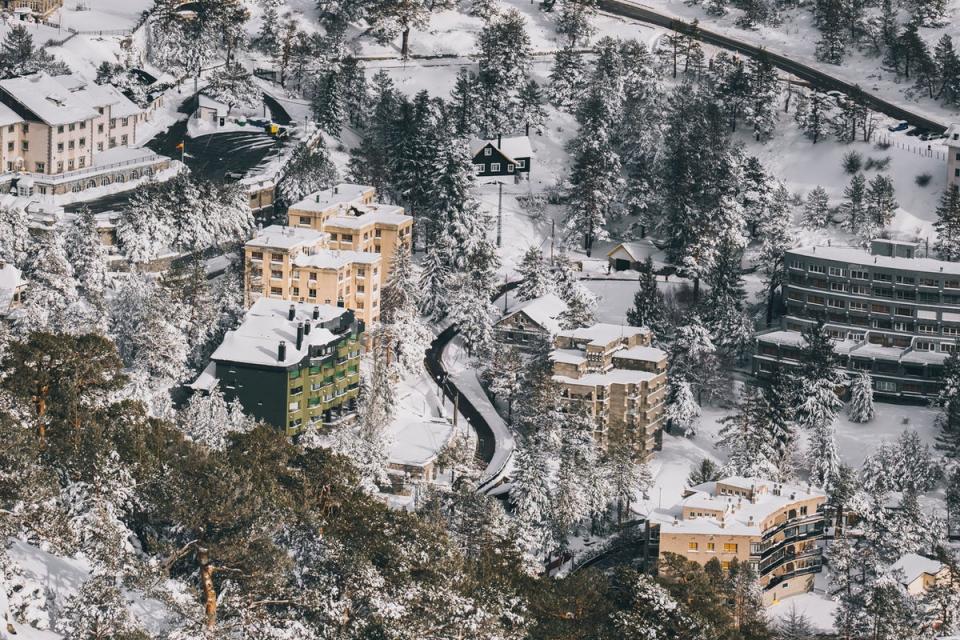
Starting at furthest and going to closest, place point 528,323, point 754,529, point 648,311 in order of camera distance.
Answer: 1. point 648,311
2. point 528,323
3. point 754,529

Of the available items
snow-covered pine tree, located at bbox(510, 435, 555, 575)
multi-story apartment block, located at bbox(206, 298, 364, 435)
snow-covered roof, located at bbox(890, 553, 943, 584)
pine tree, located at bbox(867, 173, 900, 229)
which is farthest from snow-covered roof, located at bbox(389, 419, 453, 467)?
pine tree, located at bbox(867, 173, 900, 229)

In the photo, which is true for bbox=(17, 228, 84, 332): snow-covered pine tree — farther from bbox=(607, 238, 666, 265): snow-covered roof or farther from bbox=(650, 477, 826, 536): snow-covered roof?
bbox=(607, 238, 666, 265): snow-covered roof

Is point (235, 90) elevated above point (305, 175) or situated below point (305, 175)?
above

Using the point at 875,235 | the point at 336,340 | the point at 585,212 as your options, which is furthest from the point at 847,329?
the point at 336,340

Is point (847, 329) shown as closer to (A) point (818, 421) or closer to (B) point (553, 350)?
(A) point (818, 421)

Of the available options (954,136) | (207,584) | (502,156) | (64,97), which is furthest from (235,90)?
(207,584)

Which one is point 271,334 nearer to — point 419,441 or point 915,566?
point 419,441
